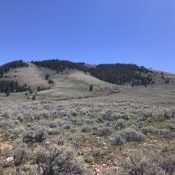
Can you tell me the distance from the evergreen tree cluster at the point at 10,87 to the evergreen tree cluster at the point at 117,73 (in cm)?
4419

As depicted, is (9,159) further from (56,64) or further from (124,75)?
(56,64)

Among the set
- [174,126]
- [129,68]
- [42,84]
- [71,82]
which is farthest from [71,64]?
[174,126]

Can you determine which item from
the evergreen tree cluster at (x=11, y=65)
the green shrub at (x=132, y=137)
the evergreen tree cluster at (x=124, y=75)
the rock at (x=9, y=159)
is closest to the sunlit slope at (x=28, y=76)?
the evergreen tree cluster at (x=11, y=65)

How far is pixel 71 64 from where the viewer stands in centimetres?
18462

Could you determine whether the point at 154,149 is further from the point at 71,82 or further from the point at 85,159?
the point at 71,82

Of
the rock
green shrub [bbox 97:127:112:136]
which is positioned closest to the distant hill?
green shrub [bbox 97:127:112:136]

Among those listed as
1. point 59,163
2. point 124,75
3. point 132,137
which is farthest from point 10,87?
point 59,163

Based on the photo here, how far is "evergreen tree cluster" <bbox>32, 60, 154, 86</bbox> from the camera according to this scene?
157650mm

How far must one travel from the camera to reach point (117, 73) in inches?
6890

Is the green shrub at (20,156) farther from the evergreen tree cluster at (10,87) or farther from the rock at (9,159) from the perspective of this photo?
the evergreen tree cluster at (10,87)

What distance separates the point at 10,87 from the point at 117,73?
70065mm

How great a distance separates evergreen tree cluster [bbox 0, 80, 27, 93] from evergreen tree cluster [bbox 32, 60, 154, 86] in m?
44.2

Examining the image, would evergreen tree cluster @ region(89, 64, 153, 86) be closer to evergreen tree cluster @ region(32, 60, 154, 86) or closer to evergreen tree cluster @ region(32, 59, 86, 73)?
evergreen tree cluster @ region(32, 60, 154, 86)

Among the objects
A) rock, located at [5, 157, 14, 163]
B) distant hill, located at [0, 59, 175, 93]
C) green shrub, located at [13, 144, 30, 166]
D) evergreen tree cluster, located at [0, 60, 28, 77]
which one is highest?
evergreen tree cluster, located at [0, 60, 28, 77]
